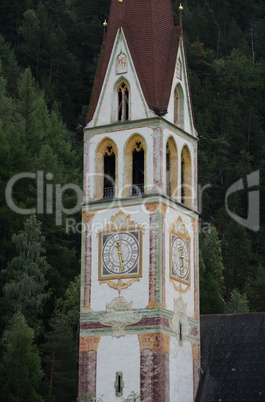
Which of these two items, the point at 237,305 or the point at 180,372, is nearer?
the point at 180,372

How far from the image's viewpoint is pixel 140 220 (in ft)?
182

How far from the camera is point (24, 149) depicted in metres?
91.1

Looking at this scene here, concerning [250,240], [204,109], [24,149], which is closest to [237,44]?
[204,109]

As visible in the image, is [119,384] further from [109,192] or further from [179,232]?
[109,192]

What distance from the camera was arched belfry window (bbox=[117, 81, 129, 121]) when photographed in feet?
189

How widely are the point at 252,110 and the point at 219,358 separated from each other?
73.8 meters

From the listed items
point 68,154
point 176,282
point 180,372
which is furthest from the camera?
point 68,154

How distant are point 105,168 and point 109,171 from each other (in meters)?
0.26

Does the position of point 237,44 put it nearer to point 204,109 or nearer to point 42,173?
point 204,109

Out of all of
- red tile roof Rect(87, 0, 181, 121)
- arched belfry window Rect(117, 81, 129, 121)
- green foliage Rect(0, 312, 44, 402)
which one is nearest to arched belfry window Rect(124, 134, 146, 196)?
arched belfry window Rect(117, 81, 129, 121)

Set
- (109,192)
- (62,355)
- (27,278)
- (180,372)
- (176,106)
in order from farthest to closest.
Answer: (27,278), (62,355), (176,106), (109,192), (180,372)

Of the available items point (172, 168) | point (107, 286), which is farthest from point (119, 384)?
point (172, 168)

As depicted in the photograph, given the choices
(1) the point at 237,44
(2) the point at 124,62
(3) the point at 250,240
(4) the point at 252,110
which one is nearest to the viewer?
(2) the point at 124,62

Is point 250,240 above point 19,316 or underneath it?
above
